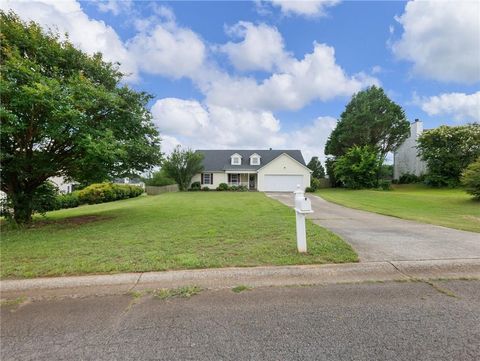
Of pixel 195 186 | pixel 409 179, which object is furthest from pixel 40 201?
pixel 409 179

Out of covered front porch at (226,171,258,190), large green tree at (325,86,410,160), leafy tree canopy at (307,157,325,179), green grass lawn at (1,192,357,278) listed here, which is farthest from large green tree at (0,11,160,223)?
leafy tree canopy at (307,157,325,179)

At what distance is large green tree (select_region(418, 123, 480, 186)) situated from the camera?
2419 cm

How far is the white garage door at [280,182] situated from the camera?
2930 centimetres

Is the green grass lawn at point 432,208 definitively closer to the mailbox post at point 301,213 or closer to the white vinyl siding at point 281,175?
the mailbox post at point 301,213

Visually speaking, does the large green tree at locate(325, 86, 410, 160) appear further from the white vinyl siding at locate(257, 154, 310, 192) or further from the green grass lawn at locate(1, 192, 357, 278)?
the green grass lawn at locate(1, 192, 357, 278)

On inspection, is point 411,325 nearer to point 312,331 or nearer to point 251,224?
point 312,331

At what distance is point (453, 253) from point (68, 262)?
673cm

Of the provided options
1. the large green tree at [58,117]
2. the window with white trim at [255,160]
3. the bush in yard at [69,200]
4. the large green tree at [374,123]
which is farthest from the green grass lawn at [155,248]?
the large green tree at [374,123]

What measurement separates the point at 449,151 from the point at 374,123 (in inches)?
354

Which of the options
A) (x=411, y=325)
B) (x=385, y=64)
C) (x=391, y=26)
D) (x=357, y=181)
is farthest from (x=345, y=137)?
(x=411, y=325)

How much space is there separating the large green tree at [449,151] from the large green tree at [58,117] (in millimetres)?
28684

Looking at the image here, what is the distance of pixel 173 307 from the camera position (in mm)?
2832

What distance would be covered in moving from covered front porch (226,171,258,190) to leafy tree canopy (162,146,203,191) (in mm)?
4334

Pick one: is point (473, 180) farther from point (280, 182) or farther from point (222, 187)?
point (222, 187)
